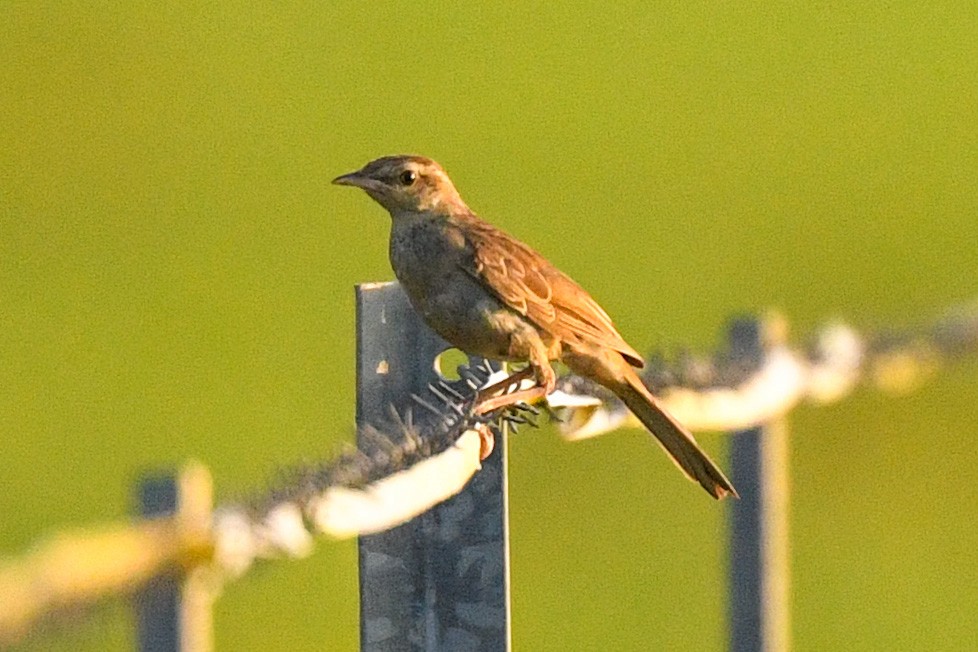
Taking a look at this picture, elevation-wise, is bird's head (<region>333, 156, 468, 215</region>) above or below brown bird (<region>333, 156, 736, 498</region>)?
above

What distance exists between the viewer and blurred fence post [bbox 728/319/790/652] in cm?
486

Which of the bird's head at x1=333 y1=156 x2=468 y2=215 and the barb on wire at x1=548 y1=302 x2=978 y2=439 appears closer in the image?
the barb on wire at x1=548 y1=302 x2=978 y2=439

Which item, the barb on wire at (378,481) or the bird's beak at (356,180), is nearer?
the barb on wire at (378,481)

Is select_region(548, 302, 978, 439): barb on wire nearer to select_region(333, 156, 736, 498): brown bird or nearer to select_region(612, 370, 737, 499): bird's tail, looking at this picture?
select_region(612, 370, 737, 499): bird's tail

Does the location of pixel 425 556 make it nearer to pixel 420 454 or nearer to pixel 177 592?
pixel 420 454

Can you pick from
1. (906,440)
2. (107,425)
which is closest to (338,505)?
(107,425)

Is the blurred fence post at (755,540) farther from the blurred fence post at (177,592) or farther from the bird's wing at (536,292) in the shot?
the blurred fence post at (177,592)

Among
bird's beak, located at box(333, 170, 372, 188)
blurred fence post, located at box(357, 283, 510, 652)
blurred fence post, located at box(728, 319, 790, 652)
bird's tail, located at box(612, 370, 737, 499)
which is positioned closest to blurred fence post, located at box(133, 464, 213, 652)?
blurred fence post, located at box(357, 283, 510, 652)

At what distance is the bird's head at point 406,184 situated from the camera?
5441 millimetres

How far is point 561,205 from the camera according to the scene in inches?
480

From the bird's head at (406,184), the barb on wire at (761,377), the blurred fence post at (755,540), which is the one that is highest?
the bird's head at (406,184)

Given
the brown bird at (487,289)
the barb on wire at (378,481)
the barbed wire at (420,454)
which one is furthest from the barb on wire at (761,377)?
the barb on wire at (378,481)

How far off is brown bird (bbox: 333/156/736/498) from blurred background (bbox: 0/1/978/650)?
8.59 feet

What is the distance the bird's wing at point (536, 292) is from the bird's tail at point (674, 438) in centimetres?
34
